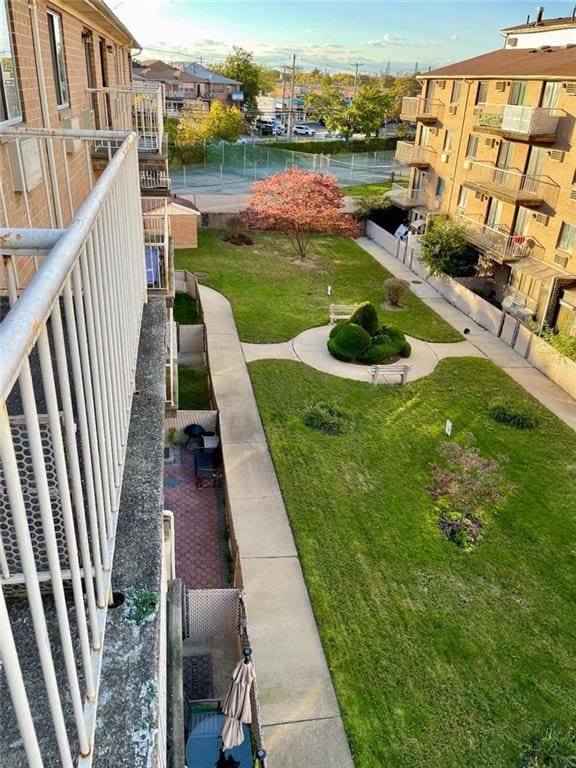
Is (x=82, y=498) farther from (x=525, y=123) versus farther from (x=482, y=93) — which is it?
(x=482, y=93)

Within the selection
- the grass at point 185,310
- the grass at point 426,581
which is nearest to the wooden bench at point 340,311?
the grass at point 185,310

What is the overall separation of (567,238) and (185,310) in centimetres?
1362

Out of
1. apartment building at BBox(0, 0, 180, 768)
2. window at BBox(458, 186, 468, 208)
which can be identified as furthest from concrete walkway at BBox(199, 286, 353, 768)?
window at BBox(458, 186, 468, 208)

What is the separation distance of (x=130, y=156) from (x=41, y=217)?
10.2ft

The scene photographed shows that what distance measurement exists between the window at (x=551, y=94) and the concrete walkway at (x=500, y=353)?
7.81 metres

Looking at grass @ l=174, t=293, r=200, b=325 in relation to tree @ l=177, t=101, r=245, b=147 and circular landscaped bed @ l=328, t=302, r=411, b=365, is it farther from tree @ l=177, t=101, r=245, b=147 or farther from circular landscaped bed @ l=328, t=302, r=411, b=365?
tree @ l=177, t=101, r=245, b=147

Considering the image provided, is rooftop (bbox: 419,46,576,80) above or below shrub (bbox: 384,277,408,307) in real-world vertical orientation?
above

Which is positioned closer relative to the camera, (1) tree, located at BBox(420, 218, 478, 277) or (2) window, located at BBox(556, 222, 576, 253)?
(2) window, located at BBox(556, 222, 576, 253)

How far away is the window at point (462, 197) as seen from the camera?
2679 centimetres

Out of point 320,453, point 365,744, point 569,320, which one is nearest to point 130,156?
point 365,744

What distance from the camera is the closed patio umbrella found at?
21.8ft

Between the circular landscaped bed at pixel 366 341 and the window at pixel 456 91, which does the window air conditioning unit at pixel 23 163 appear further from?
the window at pixel 456 91

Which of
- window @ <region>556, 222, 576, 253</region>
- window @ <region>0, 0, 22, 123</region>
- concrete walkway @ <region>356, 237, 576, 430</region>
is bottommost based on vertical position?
concrete walkway @ <region>356, 237, 576, 430</region>

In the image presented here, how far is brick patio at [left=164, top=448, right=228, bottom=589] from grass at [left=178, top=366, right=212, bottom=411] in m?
2.11
